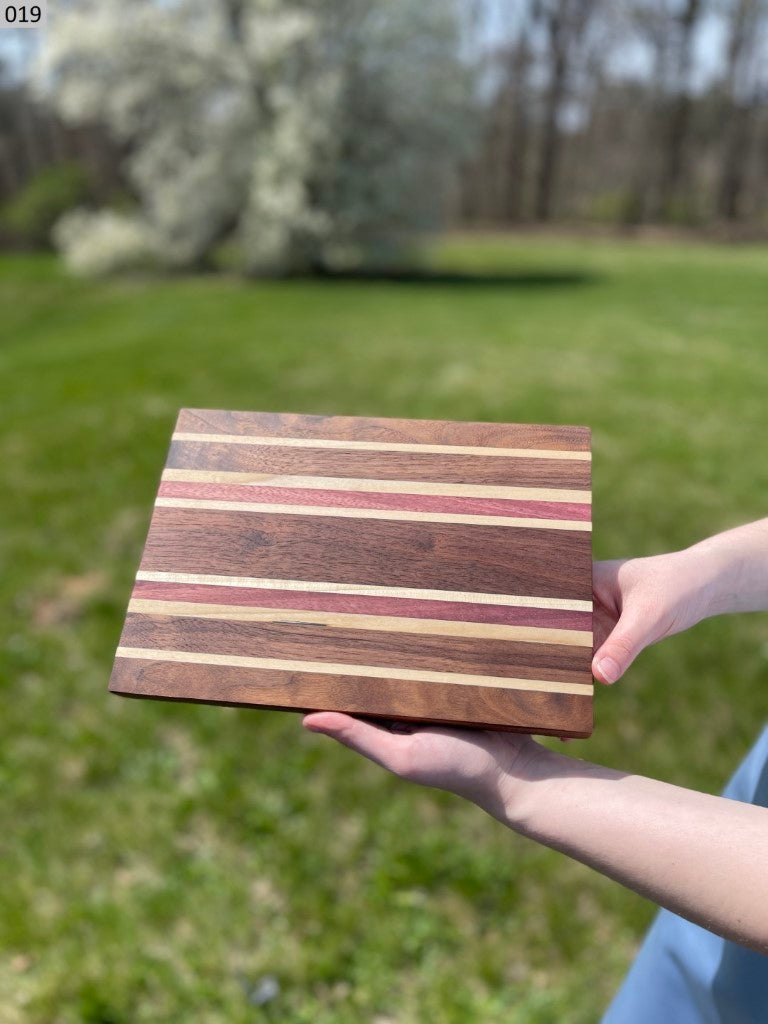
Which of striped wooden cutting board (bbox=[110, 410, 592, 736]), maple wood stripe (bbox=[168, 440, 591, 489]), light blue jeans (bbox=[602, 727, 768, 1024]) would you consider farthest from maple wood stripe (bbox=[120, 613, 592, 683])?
light blue jeans (bbox=[602, 727, 768, 1024])

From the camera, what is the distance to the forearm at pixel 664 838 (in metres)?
0.97

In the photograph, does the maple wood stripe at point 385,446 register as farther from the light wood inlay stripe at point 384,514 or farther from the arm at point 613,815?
the arm at point 613,815

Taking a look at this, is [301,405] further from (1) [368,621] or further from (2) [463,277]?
(2) [463,277]

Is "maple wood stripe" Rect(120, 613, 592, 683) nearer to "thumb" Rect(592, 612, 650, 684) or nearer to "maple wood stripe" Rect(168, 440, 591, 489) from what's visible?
"thumb" Rect(592, 612, 650, 684)

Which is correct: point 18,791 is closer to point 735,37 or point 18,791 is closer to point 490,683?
point 490,683

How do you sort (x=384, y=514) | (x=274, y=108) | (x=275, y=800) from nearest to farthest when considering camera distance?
(x=384, y=514) → (x=275, y=800) → (x=274, y=108)

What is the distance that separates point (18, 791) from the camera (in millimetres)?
3123

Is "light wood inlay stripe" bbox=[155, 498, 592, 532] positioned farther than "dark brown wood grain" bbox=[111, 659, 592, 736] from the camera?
Yes

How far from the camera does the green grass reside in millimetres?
2457

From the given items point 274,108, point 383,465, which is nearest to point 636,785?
point 383,465

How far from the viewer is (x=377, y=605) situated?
1254mm

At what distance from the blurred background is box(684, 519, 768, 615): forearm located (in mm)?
1613

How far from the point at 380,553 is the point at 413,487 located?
12cm

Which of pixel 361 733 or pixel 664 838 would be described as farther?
pixel 361 733
